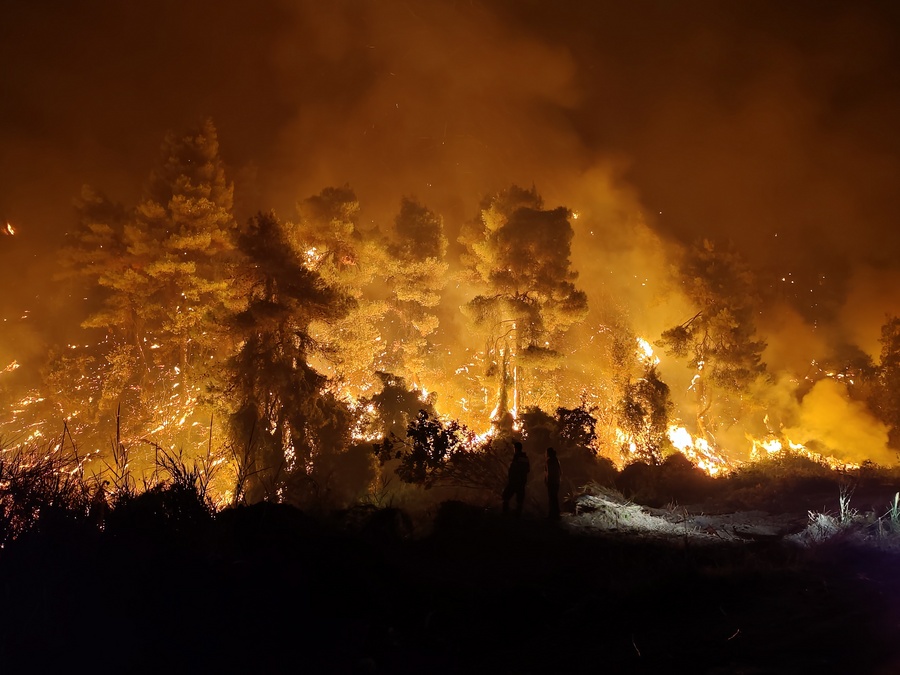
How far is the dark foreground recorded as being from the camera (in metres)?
4.75

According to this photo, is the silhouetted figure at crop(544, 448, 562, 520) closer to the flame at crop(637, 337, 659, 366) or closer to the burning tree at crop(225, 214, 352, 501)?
the burning tree at crop(225, 214, 352, 501)

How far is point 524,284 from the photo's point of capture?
28.6 meters

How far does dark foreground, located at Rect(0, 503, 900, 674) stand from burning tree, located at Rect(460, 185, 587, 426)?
2061 cm

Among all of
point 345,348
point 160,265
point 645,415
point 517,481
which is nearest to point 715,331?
point 645,415

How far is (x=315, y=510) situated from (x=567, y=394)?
2858cm

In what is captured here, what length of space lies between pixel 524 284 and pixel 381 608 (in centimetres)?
2332

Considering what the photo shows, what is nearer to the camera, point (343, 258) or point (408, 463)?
point (408, 463)

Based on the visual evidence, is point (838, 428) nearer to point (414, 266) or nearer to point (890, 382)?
point (890, 382)

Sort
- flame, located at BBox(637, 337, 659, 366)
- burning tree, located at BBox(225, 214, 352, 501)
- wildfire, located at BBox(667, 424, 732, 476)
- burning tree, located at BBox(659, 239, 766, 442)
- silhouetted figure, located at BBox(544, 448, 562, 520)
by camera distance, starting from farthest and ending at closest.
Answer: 1. burning tree, located at BBox(659, 239, 766, 442)
2. flame, located at BBox(637, 337, 659, 366)
3. wildfire, located at BBox(667, 424, 732, 476)
4. burning tree, located at BBox(225, 214, 352, 501)
5. silhouetted figure, located at BBox(544, 448, 562, 520)

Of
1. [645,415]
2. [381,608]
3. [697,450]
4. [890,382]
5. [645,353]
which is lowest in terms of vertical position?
[381,608]

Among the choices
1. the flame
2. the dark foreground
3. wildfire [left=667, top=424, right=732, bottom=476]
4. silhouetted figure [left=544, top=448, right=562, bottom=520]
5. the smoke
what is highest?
the flame

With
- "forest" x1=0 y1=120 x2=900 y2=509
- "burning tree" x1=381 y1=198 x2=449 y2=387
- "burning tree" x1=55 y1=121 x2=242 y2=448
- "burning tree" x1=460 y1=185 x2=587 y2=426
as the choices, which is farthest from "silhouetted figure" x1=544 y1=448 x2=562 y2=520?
"burning tree" x1=55 y1=121 x2=242 y2=448

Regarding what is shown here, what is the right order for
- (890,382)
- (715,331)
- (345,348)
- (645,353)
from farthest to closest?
(890,382)
(715,331)
(645,353)
(345,348)

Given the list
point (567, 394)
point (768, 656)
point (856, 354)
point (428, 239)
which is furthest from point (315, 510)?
point (856, 354)
